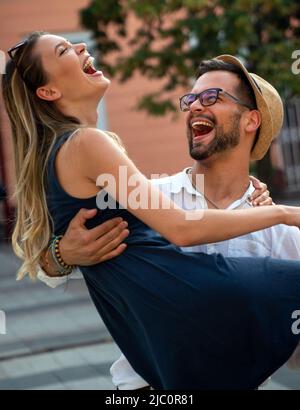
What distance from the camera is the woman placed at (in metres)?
2.01

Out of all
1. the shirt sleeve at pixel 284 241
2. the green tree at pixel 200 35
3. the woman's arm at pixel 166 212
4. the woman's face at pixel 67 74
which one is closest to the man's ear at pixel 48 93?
the woman's face at pixel 67 74

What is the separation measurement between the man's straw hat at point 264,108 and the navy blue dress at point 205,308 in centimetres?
59

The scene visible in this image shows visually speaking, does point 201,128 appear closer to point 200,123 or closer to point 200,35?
point 200,123

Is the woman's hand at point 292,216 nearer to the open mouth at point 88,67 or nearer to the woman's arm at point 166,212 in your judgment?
the woman's arm at point 166,212

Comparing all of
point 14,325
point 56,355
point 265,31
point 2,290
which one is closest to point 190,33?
point 265,31

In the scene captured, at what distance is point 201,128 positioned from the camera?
243cm

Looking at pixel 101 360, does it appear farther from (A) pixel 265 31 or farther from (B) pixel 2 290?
(A) pixel 265 31

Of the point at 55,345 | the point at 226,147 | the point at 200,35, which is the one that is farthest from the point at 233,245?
the point at 200,35

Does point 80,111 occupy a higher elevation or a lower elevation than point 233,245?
higher

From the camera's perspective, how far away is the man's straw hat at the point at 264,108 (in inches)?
97.9

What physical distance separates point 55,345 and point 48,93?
487cm

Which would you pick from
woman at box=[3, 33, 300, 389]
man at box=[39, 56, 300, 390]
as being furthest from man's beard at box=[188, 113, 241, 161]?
woman at box=[3, 33, 300, 389]

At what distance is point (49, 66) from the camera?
2.27 m

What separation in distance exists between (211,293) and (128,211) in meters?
0.31
